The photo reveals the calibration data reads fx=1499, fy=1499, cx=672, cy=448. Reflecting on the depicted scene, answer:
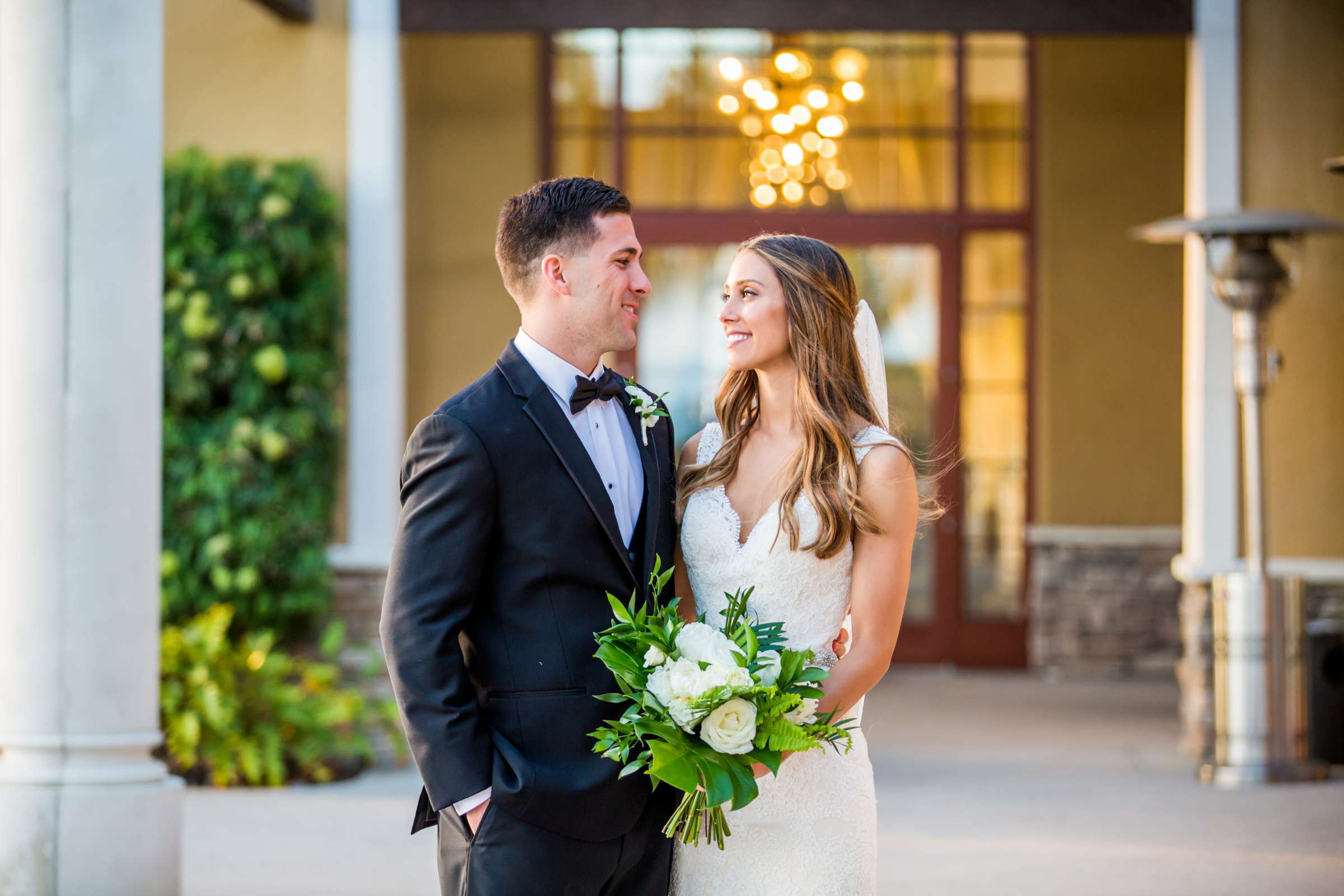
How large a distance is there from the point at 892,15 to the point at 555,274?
457cm

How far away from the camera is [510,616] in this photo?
246 cm

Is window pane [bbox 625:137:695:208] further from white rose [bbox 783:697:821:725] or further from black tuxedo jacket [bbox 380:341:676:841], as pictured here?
white rose [bbox 783:697:821:725]

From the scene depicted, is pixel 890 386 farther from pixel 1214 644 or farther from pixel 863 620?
pixel 863 620

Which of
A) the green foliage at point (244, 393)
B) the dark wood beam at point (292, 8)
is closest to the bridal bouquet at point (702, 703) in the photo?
the green foliage at point (244, 393)

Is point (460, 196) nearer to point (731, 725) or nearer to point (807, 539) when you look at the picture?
point (807, 539)

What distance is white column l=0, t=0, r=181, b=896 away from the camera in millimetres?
4098

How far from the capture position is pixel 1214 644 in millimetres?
6648

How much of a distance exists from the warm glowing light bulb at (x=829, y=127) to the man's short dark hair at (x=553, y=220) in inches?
221

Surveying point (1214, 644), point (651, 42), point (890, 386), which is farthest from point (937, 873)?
point (651, 42)

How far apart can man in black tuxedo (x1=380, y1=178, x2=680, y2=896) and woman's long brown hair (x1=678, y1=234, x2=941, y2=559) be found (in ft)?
1.05

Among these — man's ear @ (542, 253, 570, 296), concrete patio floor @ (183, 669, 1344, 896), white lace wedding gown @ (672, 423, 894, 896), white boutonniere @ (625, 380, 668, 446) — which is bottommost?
concrete patio floor @ (183, 669, 1344, 896)

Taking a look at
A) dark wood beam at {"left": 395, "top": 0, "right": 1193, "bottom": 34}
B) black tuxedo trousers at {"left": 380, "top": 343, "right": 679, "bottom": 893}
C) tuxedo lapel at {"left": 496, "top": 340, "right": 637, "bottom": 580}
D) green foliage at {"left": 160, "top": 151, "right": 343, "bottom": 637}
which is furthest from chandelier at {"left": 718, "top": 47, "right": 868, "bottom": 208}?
black tuxedo trousers at {"left": 380, "top": 343, "right": 679, "bottom": 893}

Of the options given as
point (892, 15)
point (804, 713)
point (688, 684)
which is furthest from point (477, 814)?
point (892, 15)

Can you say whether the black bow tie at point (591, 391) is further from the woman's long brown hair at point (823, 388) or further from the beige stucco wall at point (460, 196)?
the beige stucco wall at point (460, 196)
